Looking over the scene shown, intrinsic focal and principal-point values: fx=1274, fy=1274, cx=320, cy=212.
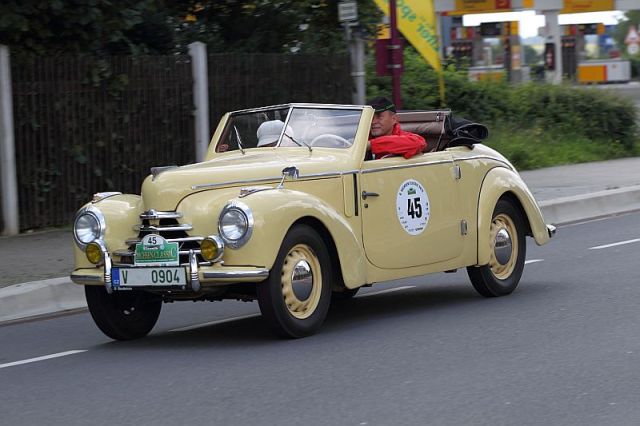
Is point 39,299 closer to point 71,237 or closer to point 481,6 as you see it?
point 71,237

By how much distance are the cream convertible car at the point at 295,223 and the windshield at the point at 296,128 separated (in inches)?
0.4

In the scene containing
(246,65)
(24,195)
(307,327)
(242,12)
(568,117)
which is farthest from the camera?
(568,117)

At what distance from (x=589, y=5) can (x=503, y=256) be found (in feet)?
123

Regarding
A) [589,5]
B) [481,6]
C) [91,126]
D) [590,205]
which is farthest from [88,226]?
[589,5]

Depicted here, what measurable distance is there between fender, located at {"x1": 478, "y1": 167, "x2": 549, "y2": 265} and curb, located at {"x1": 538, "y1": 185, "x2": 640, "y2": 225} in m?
5.67

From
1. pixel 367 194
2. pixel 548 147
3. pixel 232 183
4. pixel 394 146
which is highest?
pixel 394 146

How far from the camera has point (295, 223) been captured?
26.5 ft

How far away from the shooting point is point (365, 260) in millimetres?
8648

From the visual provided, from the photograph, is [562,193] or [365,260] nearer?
[365,260]

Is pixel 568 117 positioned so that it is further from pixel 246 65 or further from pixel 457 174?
pixel 457 174

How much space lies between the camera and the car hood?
Answer: 8008mm

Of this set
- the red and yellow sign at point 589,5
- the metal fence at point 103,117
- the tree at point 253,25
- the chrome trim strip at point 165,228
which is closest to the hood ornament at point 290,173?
the chrome trim strip at point 165,228

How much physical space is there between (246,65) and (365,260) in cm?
888

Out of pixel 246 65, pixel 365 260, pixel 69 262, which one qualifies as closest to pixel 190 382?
pixel 365 260
